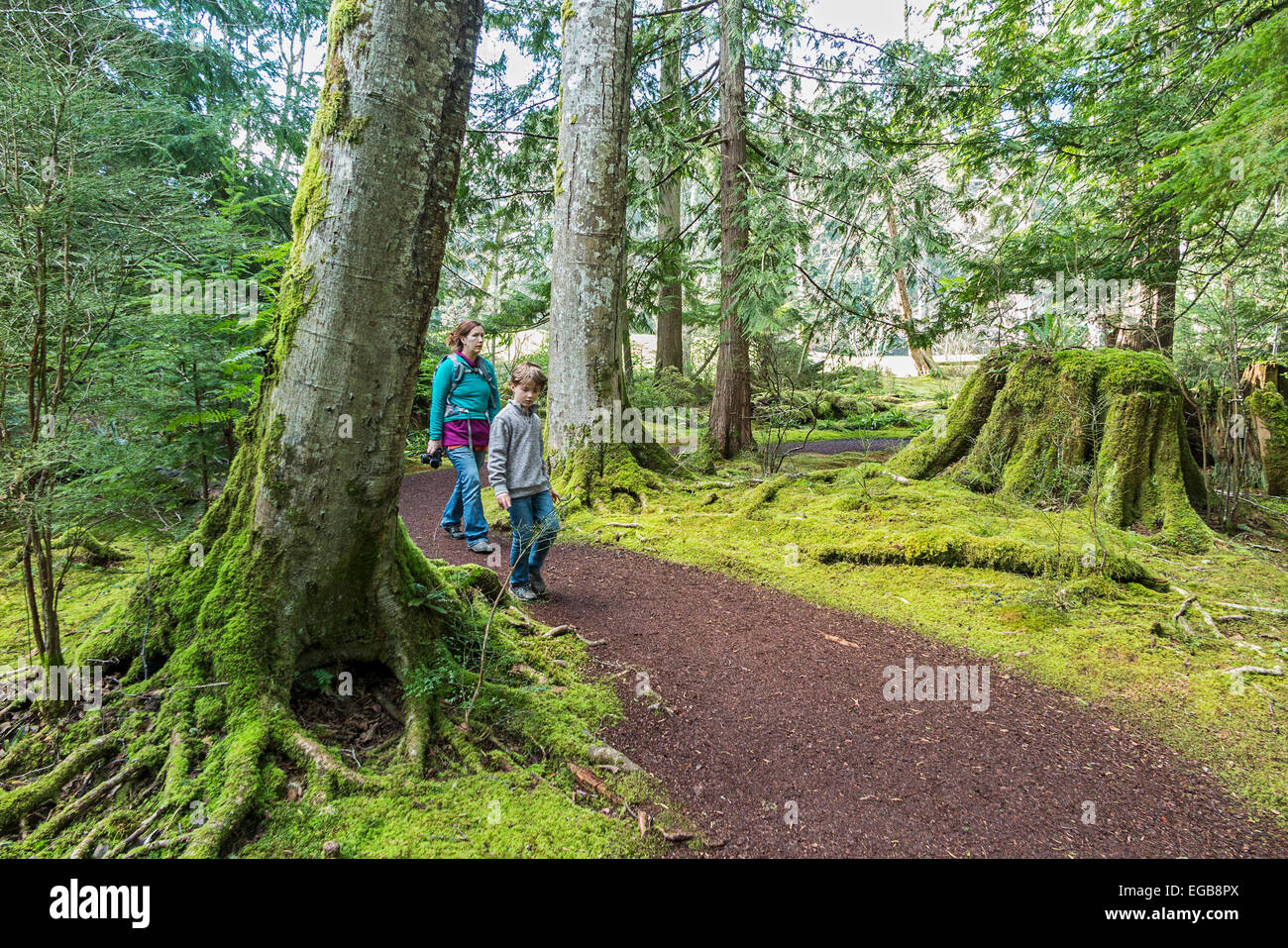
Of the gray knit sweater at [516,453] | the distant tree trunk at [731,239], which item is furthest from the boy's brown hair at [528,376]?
the distant tree trunk at [731,239]

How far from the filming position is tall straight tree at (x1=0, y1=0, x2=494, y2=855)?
92.0 inches

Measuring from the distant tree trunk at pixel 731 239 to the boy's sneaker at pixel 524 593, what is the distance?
5.69 meters

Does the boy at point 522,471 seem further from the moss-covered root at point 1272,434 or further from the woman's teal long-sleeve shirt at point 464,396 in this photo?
the moss-covered root at point 1272,434

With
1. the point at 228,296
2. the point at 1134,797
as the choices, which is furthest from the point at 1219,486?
the point at 228,296

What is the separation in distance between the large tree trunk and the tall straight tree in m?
4.31

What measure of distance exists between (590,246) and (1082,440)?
20.2 feet

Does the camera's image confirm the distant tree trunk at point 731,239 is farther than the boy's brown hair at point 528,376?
Yes

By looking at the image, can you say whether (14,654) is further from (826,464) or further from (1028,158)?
(1028,158)

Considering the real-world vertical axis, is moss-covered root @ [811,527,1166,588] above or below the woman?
below

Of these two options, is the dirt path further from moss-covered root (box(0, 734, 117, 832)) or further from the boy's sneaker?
moss-covered root (box(0, 734, 117, 832))

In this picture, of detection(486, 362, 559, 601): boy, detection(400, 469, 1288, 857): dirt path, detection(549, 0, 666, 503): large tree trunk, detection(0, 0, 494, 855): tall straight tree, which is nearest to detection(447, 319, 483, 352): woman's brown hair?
detection(486, 362, 559, 601): boy

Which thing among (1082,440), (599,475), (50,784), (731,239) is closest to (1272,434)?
(1082,440)

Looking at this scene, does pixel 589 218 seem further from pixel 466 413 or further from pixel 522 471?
pixel 522 471

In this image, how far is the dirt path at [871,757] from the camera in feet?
7.91
